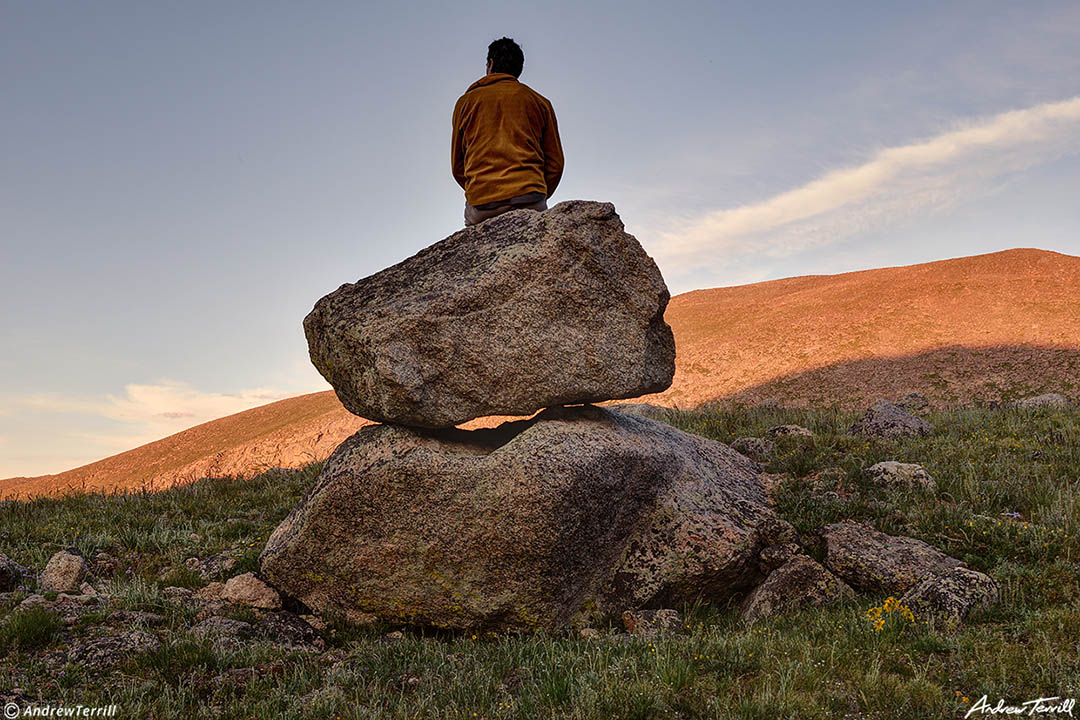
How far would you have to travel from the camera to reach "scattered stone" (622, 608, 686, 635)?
718cm

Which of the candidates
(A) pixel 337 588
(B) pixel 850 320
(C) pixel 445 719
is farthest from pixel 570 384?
(B) pixel 850 320

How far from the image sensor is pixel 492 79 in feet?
31.6

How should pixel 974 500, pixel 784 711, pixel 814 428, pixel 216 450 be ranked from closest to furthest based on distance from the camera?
pixel 784 711 → pixel 974 500 → pixel 814 428 → pixel 216 450

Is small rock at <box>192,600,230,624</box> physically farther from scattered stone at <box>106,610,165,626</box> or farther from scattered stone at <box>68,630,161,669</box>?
scattered stone at <box>68,630,161,669</box>

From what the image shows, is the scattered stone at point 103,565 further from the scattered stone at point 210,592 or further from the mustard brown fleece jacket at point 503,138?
the mustard brown fleece jacket at point 503,138

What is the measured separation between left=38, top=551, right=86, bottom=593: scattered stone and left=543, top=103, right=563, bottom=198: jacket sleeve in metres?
8.19

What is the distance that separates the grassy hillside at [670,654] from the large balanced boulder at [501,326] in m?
2.76

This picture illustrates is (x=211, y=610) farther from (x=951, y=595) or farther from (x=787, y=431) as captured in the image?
(x=787, y=431)

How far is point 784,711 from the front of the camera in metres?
4.93

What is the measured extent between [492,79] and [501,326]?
12.5ft

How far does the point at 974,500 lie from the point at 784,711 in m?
6.57

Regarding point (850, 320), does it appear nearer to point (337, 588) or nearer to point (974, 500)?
point (974, 500)

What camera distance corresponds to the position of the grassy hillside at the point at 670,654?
205 inches
